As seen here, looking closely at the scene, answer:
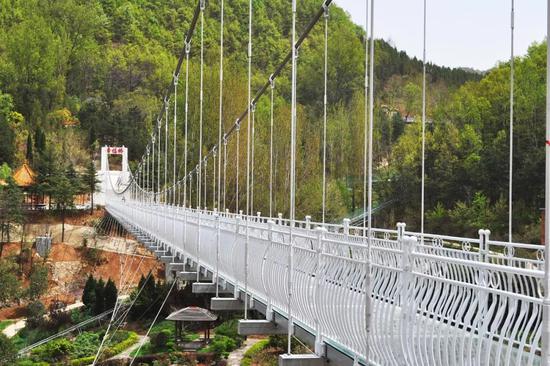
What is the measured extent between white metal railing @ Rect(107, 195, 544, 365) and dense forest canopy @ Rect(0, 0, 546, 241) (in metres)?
13.5

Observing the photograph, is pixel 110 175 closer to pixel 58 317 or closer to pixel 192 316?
pixel 58 317

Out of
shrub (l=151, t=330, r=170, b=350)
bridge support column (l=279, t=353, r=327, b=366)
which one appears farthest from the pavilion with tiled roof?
bridge support column (l=279, t=353, r=327, b=366)

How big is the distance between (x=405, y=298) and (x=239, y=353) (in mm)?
20723

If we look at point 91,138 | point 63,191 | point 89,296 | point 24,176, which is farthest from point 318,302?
point 91,138

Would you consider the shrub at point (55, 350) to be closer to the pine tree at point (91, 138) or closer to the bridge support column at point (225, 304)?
the bridge support column at point (225, 304)

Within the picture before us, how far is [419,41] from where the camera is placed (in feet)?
65.9

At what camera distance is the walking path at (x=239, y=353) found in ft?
77.8

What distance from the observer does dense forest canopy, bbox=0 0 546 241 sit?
24.5 metres

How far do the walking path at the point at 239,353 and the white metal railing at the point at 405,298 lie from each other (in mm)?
14203

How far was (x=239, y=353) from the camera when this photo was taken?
24797mm

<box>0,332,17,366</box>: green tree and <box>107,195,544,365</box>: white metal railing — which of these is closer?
<box>107,195,544,365</box>: white metal railing

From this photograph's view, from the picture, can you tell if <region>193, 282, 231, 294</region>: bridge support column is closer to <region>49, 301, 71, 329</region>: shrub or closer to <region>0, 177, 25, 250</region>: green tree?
<region>49, 301, 71, 329</region>: shrub

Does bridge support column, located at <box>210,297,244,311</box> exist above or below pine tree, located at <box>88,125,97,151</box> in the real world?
below

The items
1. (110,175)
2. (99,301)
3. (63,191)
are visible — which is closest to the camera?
(99,301)
